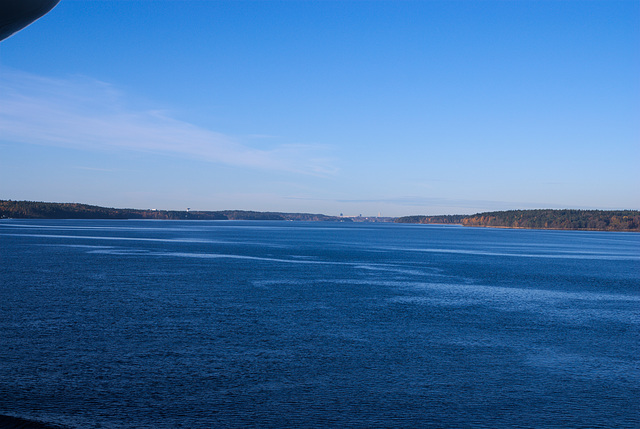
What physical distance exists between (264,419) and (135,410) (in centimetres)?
243

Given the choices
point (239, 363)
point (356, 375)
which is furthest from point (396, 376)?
point (239, 363)

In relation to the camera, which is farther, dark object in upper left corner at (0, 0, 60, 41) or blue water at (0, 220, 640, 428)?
blue water at (0, 220, 640, 428)

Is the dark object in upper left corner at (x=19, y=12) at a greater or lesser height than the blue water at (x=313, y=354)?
greater

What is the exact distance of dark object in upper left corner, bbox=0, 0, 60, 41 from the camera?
6.70 metres

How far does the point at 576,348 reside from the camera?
47.5 ft

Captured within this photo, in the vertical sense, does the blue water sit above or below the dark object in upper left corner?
below

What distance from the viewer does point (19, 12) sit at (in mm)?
6887

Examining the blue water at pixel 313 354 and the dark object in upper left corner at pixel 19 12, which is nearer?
the dark object in upper left corner at pixel 19 12

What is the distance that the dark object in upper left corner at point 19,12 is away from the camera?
22.0ft

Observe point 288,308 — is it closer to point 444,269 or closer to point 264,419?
point 264,419

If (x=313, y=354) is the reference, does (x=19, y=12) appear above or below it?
above

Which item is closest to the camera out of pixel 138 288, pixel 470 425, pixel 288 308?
pixel 470 425

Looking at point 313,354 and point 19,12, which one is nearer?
point 19,12

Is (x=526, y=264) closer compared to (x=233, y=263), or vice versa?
(x=233, y=263)
